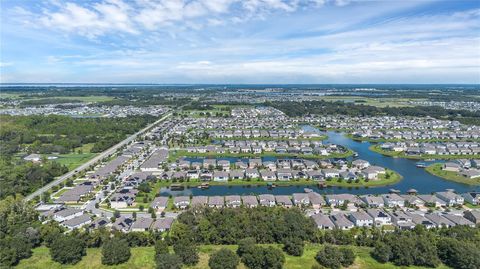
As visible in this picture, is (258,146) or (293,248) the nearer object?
(293,248)

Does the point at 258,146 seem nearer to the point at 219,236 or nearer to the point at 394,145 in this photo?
the point at 394,145

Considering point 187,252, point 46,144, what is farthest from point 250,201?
point 46,144

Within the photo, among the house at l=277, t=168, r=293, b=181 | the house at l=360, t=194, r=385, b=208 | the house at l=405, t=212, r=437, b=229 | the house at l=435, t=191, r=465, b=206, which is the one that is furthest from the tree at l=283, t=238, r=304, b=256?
the house at l=435, t=191, r=465, b=206

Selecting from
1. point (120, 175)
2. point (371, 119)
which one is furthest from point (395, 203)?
point (371, 119)

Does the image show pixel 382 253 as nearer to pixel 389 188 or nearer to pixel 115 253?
pixel 389 188

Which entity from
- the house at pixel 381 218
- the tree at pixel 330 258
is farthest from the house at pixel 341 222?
the tree at pixel 330 258

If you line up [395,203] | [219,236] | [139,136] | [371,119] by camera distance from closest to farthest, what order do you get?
[219,236], [395,203], [139,136], [371,119]

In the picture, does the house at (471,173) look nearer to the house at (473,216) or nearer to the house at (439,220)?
the house at (473,216)

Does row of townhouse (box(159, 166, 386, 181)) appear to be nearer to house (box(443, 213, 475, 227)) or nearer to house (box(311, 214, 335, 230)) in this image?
house (box(311, 214, 335, 230))
